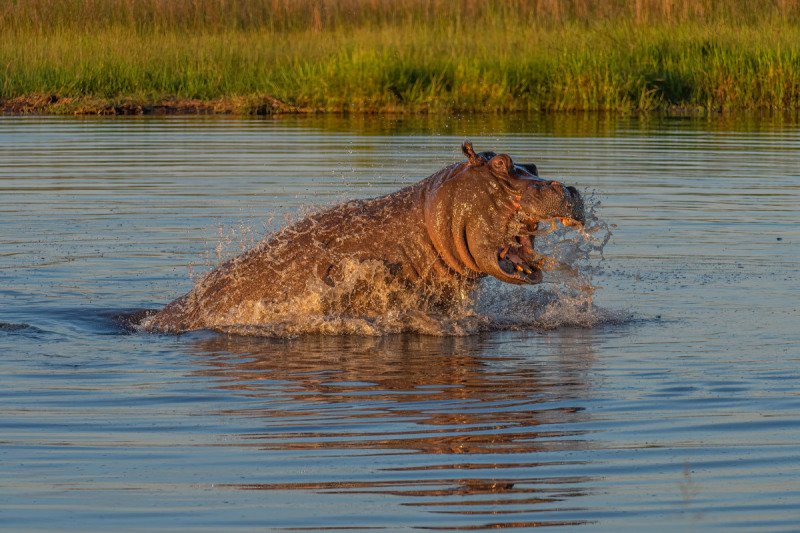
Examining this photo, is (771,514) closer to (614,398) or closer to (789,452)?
(789,452)

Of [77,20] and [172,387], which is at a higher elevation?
[77,20]

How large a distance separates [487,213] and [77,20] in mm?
17608

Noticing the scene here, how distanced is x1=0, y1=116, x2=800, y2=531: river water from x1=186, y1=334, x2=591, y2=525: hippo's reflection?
0.02 meters

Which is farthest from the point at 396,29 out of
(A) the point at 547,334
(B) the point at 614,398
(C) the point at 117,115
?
(B) the point at 614,398

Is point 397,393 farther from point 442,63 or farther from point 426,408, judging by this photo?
point 442,63

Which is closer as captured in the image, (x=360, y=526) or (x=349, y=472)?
(x=360, y=526)

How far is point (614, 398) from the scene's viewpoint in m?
6.09

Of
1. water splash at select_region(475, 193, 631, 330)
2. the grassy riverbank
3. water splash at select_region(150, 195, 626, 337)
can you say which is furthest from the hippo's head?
the grassy riverbank

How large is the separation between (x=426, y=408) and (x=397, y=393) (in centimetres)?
32

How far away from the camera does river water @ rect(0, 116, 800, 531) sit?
4.65m

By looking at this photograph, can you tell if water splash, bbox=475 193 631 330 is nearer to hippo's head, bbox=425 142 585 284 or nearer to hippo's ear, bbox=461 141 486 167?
hippo's head, bbox=425 142 585 284

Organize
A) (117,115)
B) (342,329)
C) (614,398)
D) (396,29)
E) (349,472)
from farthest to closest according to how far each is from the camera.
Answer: (396,29) < (117,115) < (342,329) < (614,398) < (349,472)

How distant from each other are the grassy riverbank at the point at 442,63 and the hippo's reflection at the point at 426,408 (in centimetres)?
1262

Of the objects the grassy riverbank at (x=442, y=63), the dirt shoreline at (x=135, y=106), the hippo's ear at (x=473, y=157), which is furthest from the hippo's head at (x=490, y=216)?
the dirt shoreline at (x=135, y=106)
